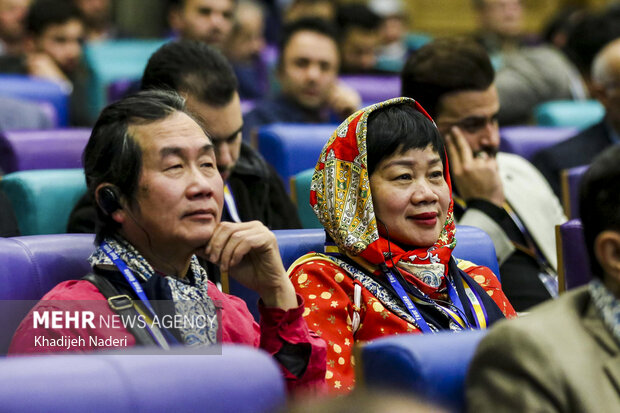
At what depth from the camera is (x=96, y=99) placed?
5594mm

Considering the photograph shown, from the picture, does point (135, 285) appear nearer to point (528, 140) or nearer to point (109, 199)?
point (109, 199)

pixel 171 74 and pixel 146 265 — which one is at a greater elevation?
pixel 171 74

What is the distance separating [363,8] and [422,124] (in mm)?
4305

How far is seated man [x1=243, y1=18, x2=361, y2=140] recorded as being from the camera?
4621 millimetres

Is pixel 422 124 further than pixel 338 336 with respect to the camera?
Yes

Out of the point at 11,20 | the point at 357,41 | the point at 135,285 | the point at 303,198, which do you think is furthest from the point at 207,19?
the point at 135,285

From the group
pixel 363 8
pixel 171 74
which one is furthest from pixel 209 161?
pixel 363 8

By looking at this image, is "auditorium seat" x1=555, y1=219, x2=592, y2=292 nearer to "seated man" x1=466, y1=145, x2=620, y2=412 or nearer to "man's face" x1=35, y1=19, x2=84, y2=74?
"seated man" x1=466, y1=145, x2=620, y2=412

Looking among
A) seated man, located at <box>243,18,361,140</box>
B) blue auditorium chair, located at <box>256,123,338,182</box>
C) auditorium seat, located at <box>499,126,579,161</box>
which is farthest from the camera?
seated man, located at <box>243,18,361,140</box>

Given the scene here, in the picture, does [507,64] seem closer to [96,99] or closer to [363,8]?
[363,8]

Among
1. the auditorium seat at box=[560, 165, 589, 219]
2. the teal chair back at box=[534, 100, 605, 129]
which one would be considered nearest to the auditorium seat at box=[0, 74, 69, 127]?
the teal chair back at box=[534, 100, 605, 129]

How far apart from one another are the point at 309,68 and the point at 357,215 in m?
2.58

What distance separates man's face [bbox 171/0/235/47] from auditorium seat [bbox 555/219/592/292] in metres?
3.10

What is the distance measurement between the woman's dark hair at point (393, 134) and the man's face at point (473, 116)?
835 millimetres
